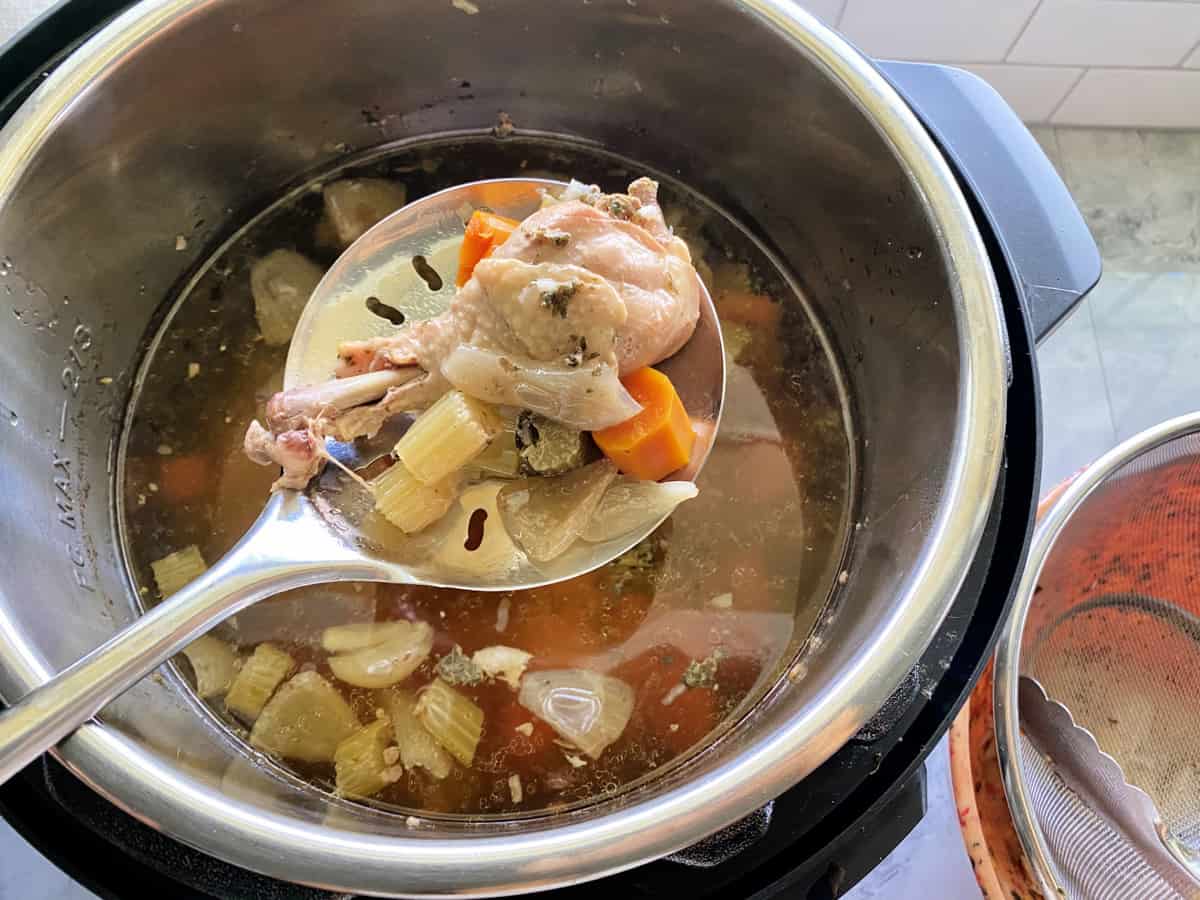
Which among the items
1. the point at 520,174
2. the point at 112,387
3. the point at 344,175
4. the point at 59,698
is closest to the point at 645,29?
the point at 520,174

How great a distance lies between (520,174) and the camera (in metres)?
1.16

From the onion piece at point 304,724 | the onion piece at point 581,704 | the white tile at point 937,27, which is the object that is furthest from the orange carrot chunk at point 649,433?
the white tile at point 937,27

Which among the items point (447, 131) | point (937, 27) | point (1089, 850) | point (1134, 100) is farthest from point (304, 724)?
point (1134, 100)

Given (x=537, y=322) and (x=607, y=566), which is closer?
(x=537, y=322)

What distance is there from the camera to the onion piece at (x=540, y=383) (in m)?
0.81

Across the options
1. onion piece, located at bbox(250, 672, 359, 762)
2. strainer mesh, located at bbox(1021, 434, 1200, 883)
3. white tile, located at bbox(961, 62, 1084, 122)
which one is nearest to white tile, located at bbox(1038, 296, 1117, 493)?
strainer mesh, located at bbox(1021, 434, 1200, 883)

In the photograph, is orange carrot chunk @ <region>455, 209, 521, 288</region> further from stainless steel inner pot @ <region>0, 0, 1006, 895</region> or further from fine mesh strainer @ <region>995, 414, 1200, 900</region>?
fine mesh strainer @ <region>995, 414, 1200, 900</region>

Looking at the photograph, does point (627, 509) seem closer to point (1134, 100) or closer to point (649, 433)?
point (649, 433)

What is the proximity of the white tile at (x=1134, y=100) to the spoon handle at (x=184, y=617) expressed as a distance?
63.1 inches

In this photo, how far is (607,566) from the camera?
97cm

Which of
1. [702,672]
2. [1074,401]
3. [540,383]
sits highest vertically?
[540,383]

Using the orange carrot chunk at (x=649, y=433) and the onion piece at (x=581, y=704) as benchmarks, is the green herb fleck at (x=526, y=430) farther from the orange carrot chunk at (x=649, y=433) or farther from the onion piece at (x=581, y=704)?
the onion piece at (x=581, y=704)

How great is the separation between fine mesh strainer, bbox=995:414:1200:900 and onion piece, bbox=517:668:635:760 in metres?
0.50

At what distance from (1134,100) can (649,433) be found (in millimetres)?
1420
